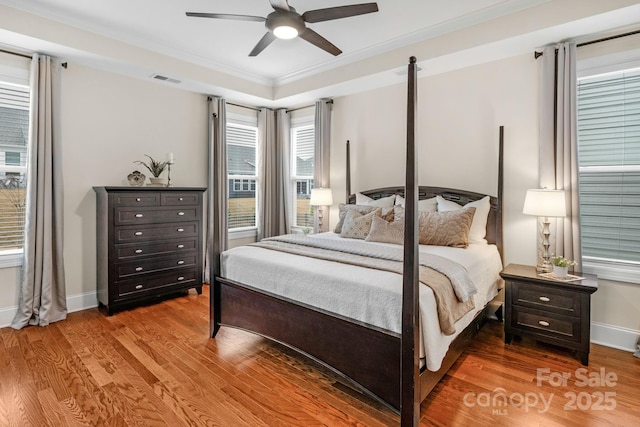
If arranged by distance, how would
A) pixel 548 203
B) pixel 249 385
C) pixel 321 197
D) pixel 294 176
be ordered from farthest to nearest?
pixel 294 176
pixel 321 197
pixel 548 203
pixel 249 385

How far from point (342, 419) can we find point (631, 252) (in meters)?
2.79

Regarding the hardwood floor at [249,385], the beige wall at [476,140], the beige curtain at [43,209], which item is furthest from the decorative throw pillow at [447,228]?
the beige curtain at [43,209]

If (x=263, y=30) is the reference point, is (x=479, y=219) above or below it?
below

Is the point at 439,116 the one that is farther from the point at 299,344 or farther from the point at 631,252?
the point at 299,344

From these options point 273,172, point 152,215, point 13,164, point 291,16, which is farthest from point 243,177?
point 291,16

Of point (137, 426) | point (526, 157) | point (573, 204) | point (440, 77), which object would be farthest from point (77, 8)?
point (573, 204)

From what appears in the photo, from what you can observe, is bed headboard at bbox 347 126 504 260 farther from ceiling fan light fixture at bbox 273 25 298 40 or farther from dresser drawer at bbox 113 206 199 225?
dresser drawer at bbox 113 206 199 225

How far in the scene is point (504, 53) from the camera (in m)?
3.28

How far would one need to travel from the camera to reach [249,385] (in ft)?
7.39

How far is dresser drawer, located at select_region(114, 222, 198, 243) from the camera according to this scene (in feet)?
11.8

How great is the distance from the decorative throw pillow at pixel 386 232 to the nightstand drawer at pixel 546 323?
3.64ft

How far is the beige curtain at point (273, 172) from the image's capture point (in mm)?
5359

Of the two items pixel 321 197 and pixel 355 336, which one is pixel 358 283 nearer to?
pixel 355 336

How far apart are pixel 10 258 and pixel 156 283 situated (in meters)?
1.32
